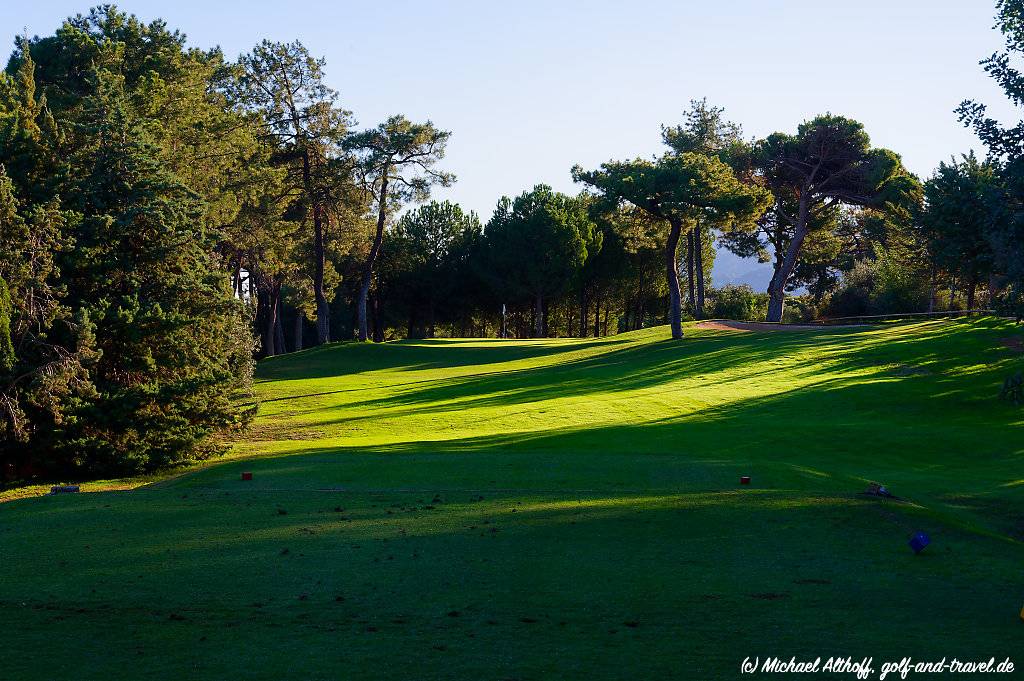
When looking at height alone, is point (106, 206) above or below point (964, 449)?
above

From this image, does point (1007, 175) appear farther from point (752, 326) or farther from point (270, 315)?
point (270, 315)

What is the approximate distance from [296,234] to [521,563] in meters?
62.5

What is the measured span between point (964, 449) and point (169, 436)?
2199 cm

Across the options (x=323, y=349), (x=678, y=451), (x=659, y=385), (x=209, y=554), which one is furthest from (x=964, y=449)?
(x=323, y=349)

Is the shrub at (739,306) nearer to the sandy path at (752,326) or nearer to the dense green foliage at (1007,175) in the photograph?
the sandy path at (752,326)

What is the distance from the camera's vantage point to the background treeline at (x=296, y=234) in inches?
924

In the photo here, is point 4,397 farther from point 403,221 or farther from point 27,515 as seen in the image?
point 403,221

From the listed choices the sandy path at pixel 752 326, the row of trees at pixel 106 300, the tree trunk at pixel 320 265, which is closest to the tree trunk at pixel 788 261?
the sandy path at pixel 752 326

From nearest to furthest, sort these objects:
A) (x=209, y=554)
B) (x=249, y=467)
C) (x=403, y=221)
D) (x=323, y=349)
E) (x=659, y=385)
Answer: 1. (x=209, y=554)
2. (x=249, y=467)
3. (x=659, y=385)
4. (x=323, y=349)
5. (x=403, y=221)

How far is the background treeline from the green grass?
168 inches

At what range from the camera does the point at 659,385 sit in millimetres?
41594

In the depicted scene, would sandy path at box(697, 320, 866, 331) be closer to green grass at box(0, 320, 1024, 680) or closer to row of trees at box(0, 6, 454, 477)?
green grass at box(0, 320, 1024, 680)

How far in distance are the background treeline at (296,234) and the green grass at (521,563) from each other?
4276 millimetres

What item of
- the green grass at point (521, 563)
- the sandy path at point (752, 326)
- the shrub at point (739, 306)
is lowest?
the green grass at point (521, 563)
